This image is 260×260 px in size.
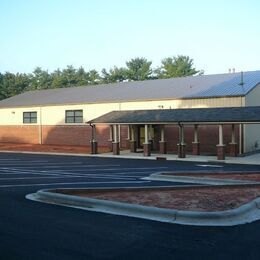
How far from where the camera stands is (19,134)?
1812 inches

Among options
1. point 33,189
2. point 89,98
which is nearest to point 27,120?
point 89,98

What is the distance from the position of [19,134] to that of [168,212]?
3898 centimetres

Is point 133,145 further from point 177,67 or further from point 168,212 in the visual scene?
point 177,67

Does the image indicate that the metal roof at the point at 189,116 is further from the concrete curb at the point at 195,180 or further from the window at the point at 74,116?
the concrete curb at the point at 195,180

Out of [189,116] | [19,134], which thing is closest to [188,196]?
[189,116]

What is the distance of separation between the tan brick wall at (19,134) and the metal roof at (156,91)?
251cm

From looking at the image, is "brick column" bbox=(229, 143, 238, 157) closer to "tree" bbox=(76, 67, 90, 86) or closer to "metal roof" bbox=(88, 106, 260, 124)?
"metal roof" bbox=(88, 106, 260, 124)

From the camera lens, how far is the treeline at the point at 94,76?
77.4 meters

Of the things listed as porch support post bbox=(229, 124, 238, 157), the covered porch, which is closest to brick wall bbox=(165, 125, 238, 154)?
the covered porch

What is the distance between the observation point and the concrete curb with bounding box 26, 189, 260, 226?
8820mm

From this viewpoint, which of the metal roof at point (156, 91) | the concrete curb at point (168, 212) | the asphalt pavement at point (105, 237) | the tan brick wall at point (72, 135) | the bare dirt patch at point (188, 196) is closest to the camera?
the asphalt pavement at point (105, 237)

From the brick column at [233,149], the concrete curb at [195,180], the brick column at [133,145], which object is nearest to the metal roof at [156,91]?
the brick column at [233,149]

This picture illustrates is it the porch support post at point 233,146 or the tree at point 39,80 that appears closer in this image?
the porch support post at point 233,146

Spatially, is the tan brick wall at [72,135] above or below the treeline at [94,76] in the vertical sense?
below
